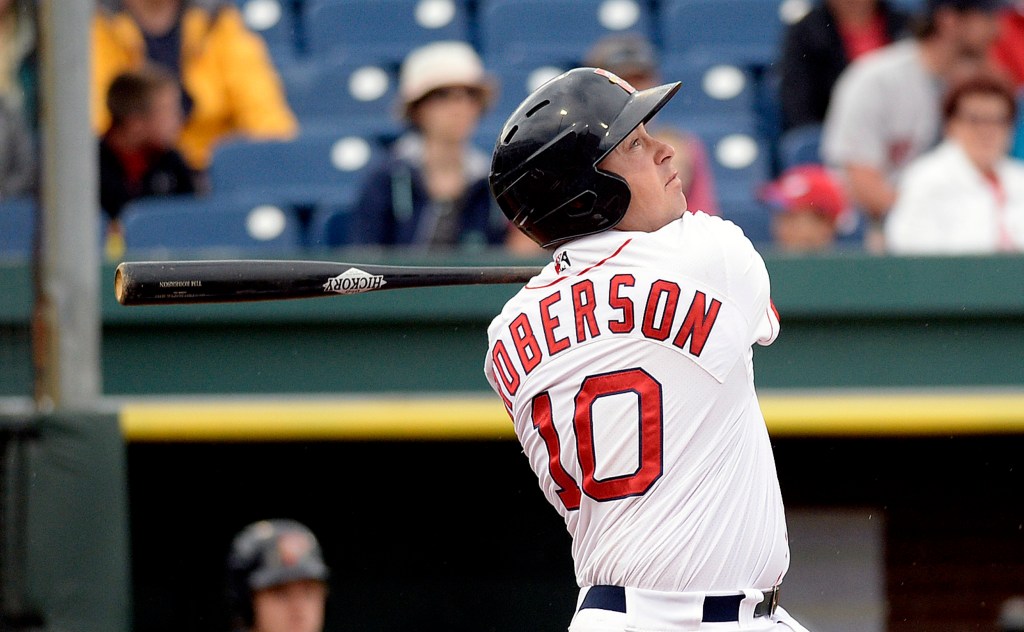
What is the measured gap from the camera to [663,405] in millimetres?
2463

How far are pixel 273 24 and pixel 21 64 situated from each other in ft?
9.47

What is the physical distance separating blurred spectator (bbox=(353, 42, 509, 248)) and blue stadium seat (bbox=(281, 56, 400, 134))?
1293 millimetres

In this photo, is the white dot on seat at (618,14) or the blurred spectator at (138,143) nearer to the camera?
the blurred spectator at (138,143)

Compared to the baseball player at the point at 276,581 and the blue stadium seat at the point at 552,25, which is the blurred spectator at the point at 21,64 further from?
the blue stadium seat at the point at 552,25

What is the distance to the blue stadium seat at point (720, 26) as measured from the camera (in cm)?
698

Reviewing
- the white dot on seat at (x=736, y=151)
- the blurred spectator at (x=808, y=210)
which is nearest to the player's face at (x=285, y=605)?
the blurred spectator at (x=808, y=210)

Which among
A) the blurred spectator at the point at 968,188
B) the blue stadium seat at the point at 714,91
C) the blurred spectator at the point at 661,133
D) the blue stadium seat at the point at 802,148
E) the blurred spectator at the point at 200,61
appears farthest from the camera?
the blue stadium seat at the point at 714,91

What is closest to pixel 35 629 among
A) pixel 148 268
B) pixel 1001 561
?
pixel 148 268

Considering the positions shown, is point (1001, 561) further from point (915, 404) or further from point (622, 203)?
point (622, 203)

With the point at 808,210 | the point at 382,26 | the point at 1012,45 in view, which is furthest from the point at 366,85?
the point at 1012,45

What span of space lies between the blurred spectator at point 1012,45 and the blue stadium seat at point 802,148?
0.85m

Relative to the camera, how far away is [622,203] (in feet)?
8.33

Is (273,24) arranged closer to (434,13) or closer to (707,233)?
(434,13)

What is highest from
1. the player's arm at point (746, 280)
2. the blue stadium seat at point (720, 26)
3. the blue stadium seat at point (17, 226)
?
the blue stadium seat at point (720, 26)
